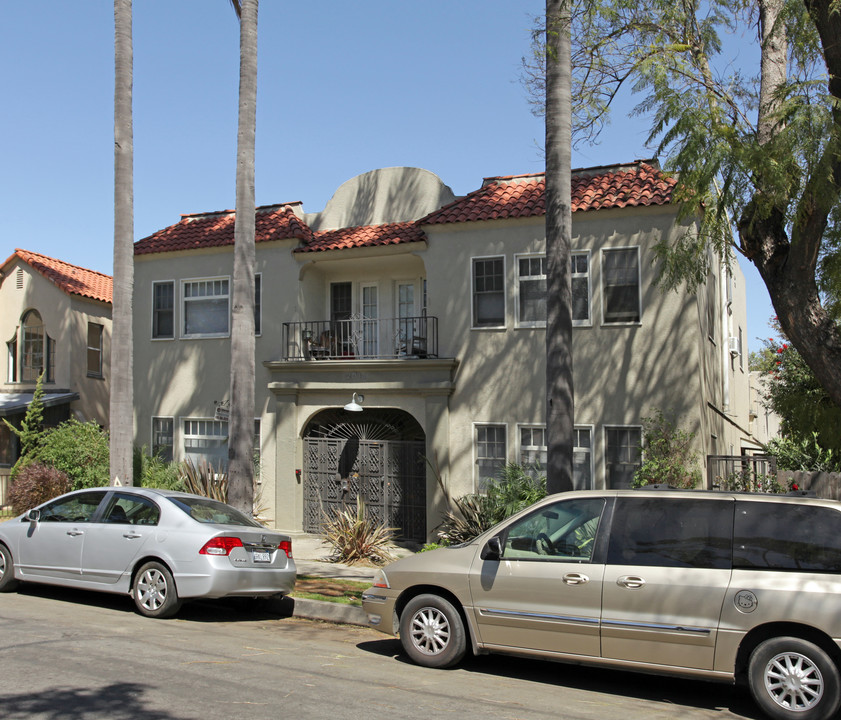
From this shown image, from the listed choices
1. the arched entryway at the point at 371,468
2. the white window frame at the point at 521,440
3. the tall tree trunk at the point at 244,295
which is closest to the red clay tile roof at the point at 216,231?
the arched entryway at the point at 371,468

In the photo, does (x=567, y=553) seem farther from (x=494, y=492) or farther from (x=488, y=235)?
(x=488, y=235)

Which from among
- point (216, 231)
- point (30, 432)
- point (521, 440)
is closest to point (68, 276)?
point (30, 432)

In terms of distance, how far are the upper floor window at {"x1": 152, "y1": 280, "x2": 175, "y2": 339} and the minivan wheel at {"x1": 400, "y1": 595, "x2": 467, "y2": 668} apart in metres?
13.5

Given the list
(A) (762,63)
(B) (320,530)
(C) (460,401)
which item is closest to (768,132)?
(A) (762,63)

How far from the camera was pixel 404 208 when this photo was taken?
18.3 m

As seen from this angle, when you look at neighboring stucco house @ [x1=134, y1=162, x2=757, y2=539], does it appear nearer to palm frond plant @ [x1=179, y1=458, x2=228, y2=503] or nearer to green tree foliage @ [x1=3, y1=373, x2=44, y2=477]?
palm frond plant @ [x1=179, y1=458, x2=228, y2=503]

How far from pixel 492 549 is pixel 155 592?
4.10 m

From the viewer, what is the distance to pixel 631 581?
662cm

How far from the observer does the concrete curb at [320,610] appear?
30.9 ft

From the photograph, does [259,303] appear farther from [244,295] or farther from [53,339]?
[53,339]

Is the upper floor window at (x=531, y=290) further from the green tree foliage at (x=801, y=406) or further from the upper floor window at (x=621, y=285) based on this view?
the green tree foliage at (x=801, y=406)

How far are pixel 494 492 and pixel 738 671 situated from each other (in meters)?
8.56

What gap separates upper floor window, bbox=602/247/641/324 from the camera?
49.9ft

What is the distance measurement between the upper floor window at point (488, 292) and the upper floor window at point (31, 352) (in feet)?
45.2
